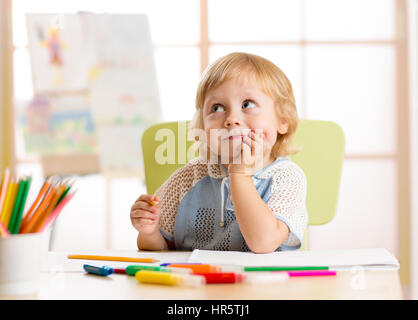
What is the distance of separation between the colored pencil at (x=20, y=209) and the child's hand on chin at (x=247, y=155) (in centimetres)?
35

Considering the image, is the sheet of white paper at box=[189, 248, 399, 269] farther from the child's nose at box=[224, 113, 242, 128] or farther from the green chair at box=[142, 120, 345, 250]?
the green chair at box=[142, 120, 345, 250]

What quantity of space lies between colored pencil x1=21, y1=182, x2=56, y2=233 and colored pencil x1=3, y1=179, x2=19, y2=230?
0.02 meters

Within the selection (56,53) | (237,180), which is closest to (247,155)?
(237,180)

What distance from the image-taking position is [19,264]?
0.48 m

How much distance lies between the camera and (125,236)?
8.38 ft

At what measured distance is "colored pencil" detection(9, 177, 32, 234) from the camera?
1.56ft

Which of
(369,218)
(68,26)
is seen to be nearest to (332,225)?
(369,218)

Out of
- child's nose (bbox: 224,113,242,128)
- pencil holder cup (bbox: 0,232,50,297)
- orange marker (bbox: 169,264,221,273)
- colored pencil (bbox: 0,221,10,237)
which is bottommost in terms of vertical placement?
orange marker (bbox: 169,264,221,273)

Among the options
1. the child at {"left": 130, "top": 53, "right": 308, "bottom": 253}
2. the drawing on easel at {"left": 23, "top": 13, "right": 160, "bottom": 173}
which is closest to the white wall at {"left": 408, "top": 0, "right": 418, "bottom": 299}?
the drawing on easel at {"left": 23, "top": 13, "right": 160, "bottom": 173}

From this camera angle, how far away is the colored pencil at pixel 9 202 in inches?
18.8

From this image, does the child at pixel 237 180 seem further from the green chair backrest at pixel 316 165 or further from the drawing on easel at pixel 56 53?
the drawing on easel at pixel 56 53

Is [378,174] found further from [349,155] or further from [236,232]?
[236,232]

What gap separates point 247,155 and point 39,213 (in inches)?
14.2

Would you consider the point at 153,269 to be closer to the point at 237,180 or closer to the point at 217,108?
the point at 237,180
